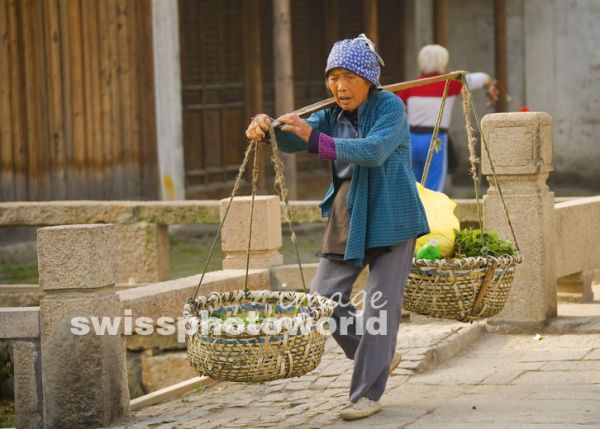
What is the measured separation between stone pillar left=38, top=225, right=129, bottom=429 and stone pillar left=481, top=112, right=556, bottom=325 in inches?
106

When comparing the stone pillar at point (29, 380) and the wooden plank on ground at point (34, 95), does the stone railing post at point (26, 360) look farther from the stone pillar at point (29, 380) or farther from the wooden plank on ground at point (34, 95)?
the wooden plank on ground at point (34, 95)

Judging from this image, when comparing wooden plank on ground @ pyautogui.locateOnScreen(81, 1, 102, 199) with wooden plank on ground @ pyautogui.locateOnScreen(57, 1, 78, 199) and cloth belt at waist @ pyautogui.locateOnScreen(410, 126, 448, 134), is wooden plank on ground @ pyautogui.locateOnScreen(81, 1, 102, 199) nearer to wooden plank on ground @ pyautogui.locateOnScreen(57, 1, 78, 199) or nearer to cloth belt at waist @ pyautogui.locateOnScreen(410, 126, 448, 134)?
wooden plank on ground @ pyautogui.locateOnScreen(57, 1, 78, 199)

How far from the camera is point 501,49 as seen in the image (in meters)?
17.6

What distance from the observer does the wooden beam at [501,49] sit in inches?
688

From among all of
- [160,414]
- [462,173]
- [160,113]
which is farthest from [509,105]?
[160,414]

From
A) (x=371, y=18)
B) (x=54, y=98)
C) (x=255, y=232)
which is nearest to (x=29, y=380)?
(x=255, y=232)

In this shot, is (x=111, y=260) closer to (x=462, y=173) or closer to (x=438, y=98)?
(x=438, y=98)

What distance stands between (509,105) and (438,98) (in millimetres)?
7260

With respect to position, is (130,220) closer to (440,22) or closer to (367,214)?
(367,214)

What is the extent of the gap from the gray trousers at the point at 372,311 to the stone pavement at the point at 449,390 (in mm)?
204

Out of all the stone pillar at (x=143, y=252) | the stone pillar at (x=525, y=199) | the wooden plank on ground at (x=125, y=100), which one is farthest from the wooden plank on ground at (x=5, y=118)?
the stone pillar at (x=525, y=199)

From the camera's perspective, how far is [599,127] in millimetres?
18312

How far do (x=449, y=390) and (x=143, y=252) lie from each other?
3.81m

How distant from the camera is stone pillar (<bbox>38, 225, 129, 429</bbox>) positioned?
21.9ft
